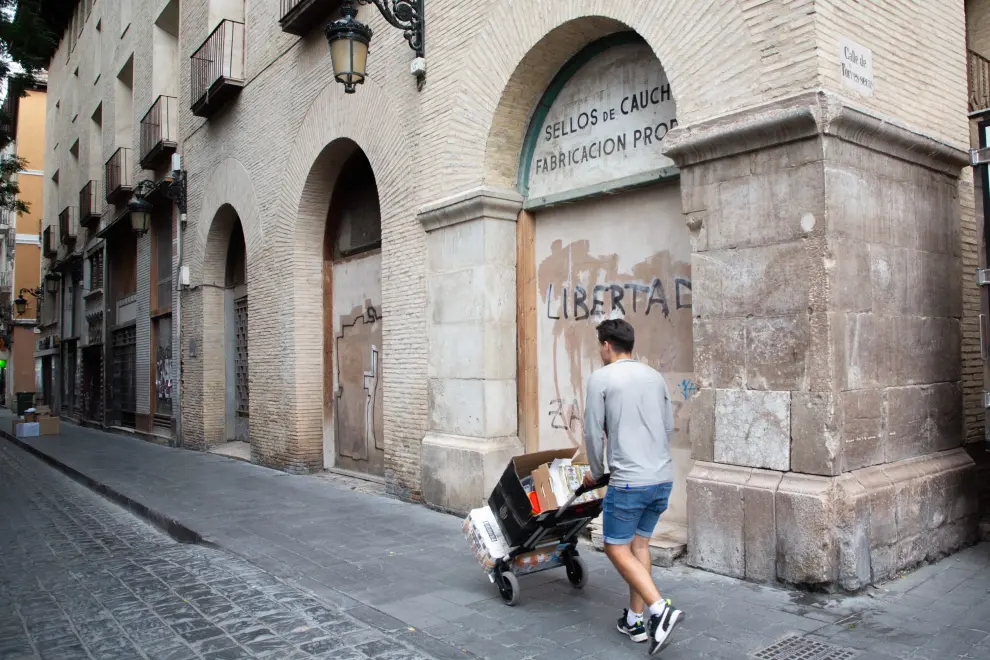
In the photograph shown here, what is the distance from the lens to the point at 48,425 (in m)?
20.4

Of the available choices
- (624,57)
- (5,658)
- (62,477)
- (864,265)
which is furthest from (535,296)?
(62,477)

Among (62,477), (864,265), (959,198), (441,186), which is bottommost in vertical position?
(62,477)

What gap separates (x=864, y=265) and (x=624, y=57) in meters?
2.94

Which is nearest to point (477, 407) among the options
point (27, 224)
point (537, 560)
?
point (537, 560)

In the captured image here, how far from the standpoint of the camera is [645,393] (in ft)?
13.7

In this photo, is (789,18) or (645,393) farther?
(789,18)

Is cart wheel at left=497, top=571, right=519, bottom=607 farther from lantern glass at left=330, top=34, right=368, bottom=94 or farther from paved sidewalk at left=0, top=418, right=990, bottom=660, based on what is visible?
lantern glass at left=330, top=34, right=368, bottom=94

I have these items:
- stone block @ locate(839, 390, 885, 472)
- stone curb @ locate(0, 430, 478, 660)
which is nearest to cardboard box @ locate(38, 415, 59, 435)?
stone curb @ locate(0, 430, 478, 660)

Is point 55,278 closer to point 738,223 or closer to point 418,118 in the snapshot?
point 418,118

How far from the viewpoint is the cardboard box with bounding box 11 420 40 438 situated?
19.9m

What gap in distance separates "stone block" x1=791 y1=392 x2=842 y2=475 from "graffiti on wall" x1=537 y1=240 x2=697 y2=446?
0.84 metres

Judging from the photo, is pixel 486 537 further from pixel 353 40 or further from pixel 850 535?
pixel 353 40

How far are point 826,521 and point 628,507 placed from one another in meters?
1.46

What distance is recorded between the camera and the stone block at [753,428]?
512cm
